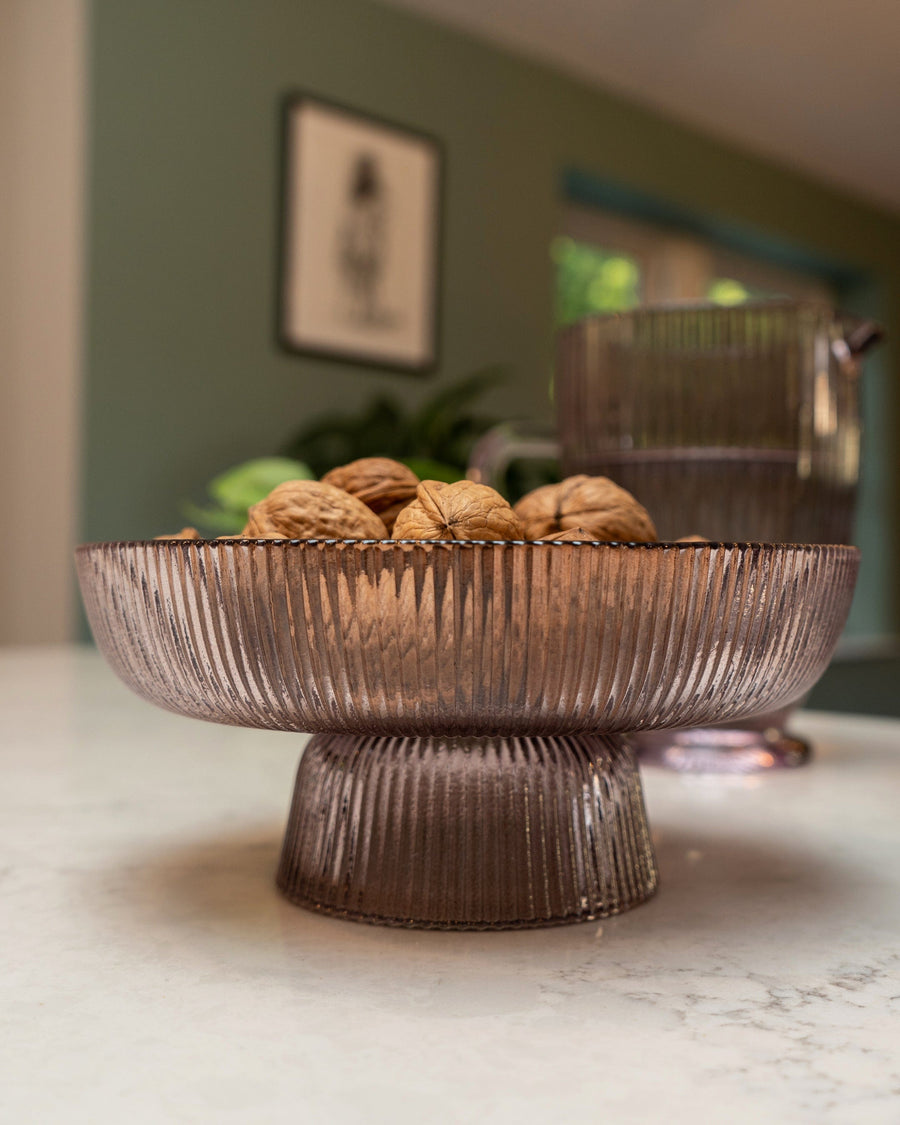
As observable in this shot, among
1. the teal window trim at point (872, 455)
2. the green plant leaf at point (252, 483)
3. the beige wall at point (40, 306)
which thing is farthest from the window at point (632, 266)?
the green plant leaf at point (252, 483)

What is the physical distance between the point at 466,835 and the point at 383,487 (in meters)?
0.13

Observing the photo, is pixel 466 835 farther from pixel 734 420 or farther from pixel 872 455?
pixel 872 455

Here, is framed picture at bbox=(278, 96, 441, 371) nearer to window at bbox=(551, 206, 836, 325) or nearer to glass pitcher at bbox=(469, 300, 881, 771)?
window at bbox=(551, 206, 836, 325)

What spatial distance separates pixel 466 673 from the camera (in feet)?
1.03

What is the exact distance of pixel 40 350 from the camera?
8.48ft

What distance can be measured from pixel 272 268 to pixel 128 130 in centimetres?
44

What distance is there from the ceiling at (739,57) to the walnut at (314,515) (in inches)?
104

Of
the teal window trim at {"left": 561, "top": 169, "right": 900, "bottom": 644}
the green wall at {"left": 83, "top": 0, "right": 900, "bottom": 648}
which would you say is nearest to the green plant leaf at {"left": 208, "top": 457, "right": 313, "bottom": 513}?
the green wall at {"left": 83, "top": 0, "right": 900, "bottom": 648}

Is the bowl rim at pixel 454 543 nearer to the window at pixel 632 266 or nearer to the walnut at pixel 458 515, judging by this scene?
the walnut at pixel 458 515

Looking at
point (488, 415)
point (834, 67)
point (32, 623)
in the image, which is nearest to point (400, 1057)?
point (32, 623)

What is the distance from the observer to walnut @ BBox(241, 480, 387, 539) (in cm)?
38

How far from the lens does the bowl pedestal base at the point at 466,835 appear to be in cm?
38

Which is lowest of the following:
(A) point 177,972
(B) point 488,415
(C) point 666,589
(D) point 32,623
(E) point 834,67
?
(D) point 32,623

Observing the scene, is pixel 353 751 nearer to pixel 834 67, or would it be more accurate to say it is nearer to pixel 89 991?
pixel 89 991
